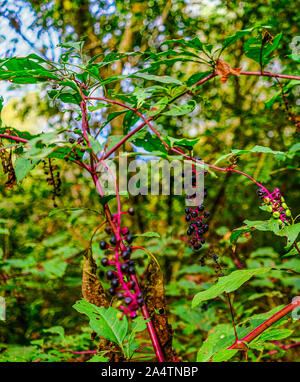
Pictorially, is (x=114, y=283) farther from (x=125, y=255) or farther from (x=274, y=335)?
(x=274, y=335)

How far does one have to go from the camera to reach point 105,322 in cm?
89

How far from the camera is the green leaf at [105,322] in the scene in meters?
0.87

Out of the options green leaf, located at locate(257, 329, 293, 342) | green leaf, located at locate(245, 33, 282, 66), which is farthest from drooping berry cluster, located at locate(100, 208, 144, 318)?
green leaf, located at locate(245, 33, 282, 66)

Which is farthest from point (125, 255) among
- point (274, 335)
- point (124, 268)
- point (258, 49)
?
point (258, 49)

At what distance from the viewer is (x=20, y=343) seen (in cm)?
211

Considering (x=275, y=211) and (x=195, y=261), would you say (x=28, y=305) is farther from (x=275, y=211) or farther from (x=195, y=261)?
(x=275, y=211)

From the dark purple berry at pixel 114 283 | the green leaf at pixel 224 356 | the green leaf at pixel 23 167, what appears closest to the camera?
the dark purple berry at pixel 114 283

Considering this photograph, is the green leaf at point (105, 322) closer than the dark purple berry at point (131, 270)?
No

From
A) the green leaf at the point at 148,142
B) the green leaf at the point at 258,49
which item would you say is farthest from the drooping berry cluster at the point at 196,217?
the green leaf at the point at 258,49

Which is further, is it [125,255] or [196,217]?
[196,217]

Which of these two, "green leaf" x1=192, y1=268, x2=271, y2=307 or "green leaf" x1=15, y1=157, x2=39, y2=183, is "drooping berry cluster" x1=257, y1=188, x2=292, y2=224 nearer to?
"green leaf" x1=192, y1=268, x2=271, y2=307

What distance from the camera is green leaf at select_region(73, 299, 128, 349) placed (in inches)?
34.3

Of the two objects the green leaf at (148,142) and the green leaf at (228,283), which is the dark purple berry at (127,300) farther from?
the green leaf at (148,142)

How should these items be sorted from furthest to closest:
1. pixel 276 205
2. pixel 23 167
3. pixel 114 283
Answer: pixel 276 205
pixel 23 167
pixel 114 283
